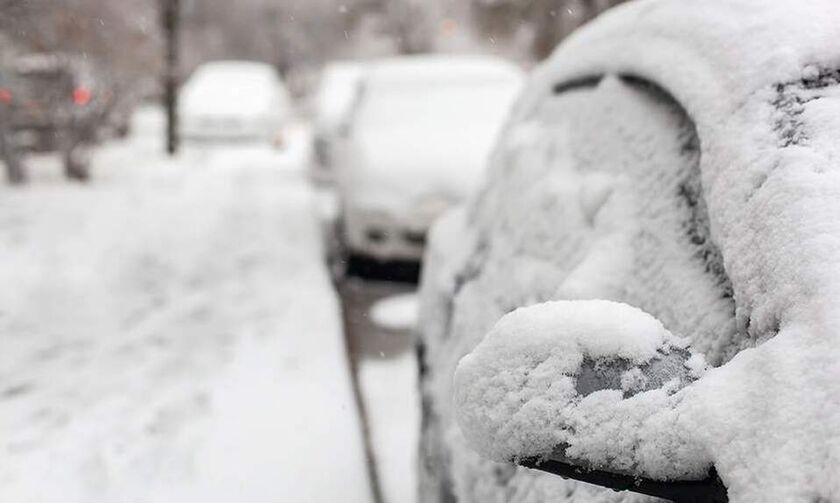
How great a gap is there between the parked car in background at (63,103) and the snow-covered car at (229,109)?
15.5ft

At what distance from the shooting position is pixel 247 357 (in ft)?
15.2

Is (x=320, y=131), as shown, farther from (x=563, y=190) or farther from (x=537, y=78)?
(x=563, y=190)

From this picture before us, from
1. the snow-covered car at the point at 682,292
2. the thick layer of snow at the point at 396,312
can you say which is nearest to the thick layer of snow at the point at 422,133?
the thick layer of snow at the point at 396,312

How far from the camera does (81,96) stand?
1029cm

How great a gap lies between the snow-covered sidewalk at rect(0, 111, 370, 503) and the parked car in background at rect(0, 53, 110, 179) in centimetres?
196

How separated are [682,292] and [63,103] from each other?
10377 mm

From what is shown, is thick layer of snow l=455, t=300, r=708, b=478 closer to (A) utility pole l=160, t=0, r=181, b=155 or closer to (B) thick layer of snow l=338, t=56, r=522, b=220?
(B) thick layer of snow l=338, t=56, r=522, b=220

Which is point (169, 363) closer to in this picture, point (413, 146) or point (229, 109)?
point (413, 146)

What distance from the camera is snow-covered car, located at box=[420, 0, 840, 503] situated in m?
0.98

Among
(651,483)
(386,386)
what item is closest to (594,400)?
(651,483)

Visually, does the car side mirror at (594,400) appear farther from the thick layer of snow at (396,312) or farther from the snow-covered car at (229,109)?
the snow-covered car at (229,109)

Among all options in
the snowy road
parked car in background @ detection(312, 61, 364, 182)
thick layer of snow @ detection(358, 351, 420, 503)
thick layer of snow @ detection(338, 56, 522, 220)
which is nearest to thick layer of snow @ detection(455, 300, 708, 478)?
thick layer of snow @ detection(358, 351, 420, 503)

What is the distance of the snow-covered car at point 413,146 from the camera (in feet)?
19.8

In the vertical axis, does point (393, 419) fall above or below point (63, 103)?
above
